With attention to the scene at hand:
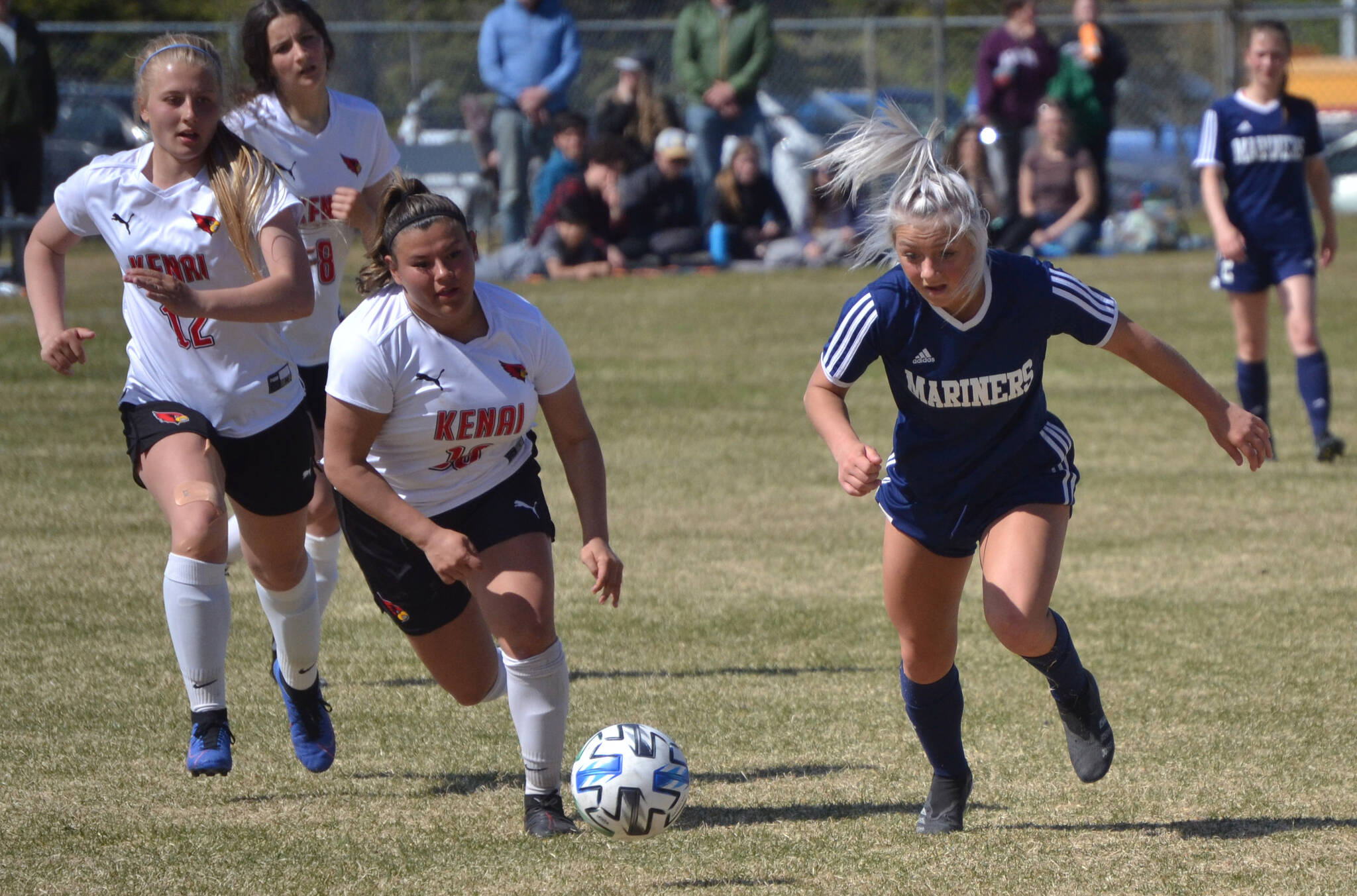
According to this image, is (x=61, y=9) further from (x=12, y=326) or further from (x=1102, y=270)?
(x=1102, y=270)

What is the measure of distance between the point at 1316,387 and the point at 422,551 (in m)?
5.95

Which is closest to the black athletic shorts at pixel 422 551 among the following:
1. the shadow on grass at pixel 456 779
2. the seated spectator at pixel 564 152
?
the shadow on grass at pixel 456 779

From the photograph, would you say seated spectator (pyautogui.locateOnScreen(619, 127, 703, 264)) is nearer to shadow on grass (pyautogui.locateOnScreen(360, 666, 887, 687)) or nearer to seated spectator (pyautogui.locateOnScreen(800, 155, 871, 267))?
seated spectator (pyautogui.locateOnScreen(800, 155, 871, 267))

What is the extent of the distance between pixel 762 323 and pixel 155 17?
1447 cm

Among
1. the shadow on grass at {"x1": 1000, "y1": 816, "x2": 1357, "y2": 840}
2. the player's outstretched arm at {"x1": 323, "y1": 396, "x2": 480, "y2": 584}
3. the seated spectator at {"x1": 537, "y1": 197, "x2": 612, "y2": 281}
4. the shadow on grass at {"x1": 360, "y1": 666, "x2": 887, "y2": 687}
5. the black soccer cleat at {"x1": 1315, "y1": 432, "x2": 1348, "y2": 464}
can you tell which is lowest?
the seated spectator at {"x1": 537, "y1": 197, "x2": 612, "y2": 281}

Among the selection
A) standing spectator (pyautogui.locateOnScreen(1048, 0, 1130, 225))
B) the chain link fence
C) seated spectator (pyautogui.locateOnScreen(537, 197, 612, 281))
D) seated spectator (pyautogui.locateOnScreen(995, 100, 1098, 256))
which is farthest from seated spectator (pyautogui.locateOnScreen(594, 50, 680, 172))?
standing spectator (pyautogui.locateOnScreen(1048, 0, 1130, 225))

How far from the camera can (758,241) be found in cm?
1617

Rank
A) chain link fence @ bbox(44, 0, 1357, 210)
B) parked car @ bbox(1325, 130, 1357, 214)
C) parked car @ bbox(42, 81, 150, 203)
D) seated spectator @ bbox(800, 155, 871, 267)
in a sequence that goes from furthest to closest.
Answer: parked car @ bbox(1325, 130, 1357, 214) → parked car @ bbox(42, 81, 150, 203) → chain link fence @ bbox(44, 0, 1357, 210) → seated spectator @ bbox(800, 155, 871, 267)

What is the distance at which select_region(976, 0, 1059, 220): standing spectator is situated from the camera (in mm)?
15617

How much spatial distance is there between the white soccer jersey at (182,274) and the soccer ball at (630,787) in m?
1.34

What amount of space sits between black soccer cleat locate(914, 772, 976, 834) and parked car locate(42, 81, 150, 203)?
48.1 ft

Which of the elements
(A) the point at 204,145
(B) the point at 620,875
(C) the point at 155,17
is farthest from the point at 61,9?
(B) the point at 620,875

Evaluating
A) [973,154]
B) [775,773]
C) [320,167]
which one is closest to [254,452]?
[320,167]

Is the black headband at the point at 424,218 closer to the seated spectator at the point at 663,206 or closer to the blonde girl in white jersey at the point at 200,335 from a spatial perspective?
the blonde girl in white jersey at the point at 200,335
